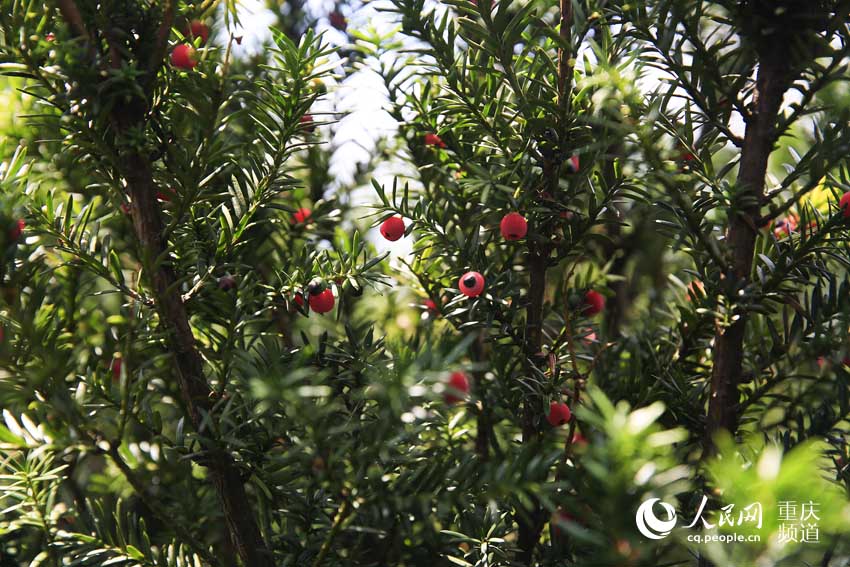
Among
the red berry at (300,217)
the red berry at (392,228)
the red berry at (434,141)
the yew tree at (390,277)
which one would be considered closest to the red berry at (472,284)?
the yew tree at (390,277)

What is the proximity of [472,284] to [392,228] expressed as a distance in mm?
129

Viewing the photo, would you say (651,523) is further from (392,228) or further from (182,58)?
(182,58)

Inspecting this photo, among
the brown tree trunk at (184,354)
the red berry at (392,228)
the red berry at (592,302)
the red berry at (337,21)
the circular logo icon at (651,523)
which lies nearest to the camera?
the circular logo icon at (651,523)

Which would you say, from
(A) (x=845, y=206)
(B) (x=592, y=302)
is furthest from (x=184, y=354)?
(A) (x=845, y=206)

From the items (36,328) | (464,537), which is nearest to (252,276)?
(36,328)

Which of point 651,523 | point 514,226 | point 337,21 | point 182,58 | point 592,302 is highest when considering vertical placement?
point 337,21

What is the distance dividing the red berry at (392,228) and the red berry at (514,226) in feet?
0.47

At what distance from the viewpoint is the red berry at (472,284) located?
Answer: 2.31ft

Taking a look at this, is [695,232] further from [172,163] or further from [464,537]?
[172,163]

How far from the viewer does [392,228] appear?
77cm

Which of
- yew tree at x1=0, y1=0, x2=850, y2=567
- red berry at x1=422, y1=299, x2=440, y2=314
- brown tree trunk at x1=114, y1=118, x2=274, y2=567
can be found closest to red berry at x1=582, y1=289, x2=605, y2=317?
yew tree at x1=0, y1=0, x2=850, y2=567

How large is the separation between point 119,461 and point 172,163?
307mm

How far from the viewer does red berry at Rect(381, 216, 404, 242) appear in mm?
771

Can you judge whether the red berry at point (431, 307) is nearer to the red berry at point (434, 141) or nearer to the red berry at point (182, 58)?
the red berry at point (434, 141)
